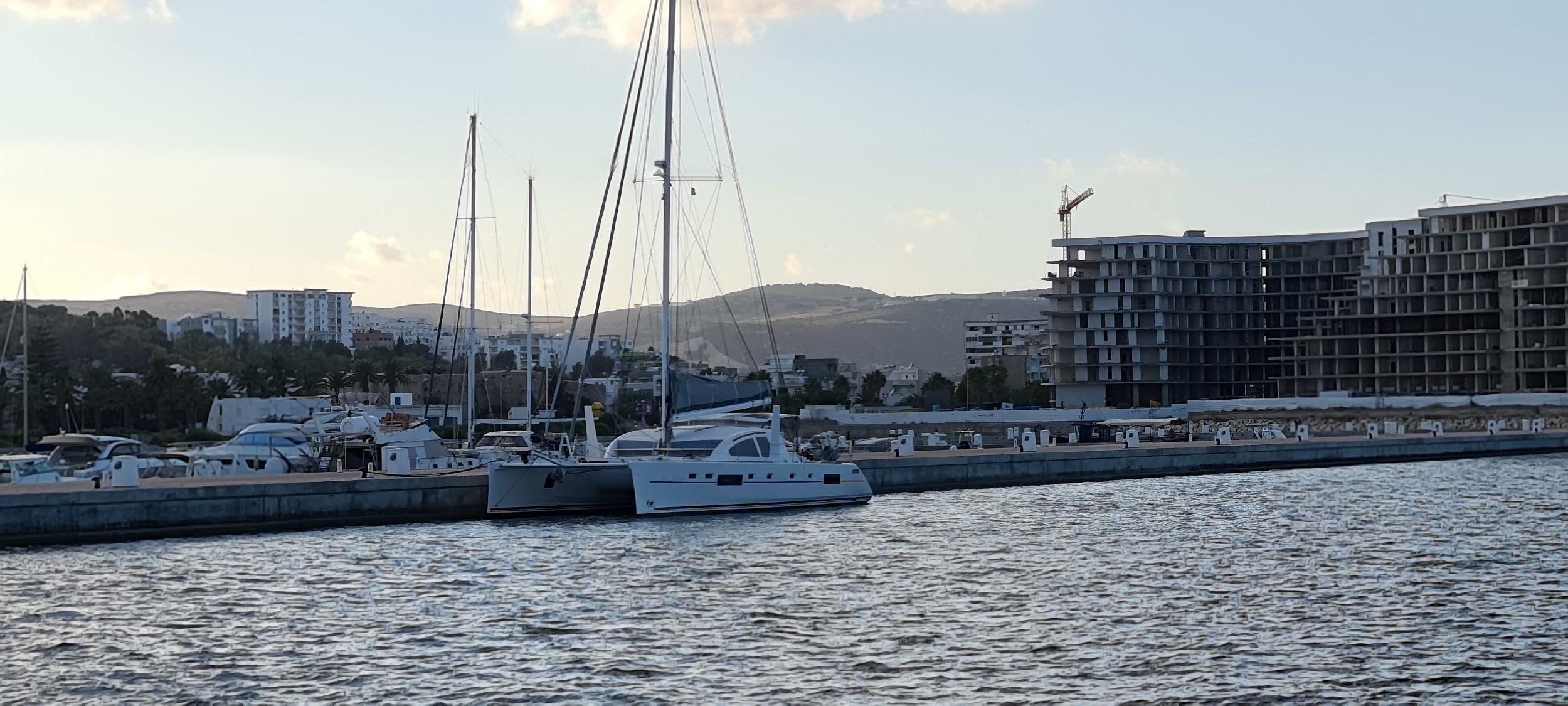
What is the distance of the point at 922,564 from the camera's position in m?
34.7

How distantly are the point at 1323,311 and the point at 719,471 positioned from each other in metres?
129

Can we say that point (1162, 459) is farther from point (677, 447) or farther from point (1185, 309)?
point (1185, 309)

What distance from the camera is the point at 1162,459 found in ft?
234

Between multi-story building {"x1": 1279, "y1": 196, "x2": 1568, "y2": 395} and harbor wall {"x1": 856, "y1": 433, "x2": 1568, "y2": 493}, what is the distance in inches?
1738

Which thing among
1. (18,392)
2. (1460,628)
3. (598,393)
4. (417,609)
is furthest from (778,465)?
(598,393)

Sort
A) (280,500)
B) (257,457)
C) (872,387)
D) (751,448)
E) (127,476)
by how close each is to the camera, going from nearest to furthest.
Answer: (127,476), (280,500), (751,448), (257,457), (872,387)

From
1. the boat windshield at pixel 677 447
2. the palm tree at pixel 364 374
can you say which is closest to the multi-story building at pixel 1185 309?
the palm tree at pixel 364 374

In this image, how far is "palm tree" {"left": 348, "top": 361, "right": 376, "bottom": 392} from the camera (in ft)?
411

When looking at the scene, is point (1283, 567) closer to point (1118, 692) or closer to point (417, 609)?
point (1118, 692)

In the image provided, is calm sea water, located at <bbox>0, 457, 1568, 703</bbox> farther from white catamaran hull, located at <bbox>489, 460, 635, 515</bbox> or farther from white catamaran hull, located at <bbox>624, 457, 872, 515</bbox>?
white catamaran hull, located at <bbox>624, 457, 872, 515</bbox>

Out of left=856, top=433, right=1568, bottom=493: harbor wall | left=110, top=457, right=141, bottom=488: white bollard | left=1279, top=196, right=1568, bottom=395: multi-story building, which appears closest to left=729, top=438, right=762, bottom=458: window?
left=856, top=433, right=1568, bottom=493: harbor wall

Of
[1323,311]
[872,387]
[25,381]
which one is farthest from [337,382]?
[1323,311]

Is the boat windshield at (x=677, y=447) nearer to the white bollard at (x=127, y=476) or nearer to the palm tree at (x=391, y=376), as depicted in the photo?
the white bollard at (x=127, y=476)

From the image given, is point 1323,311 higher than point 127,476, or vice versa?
point 1323,311
